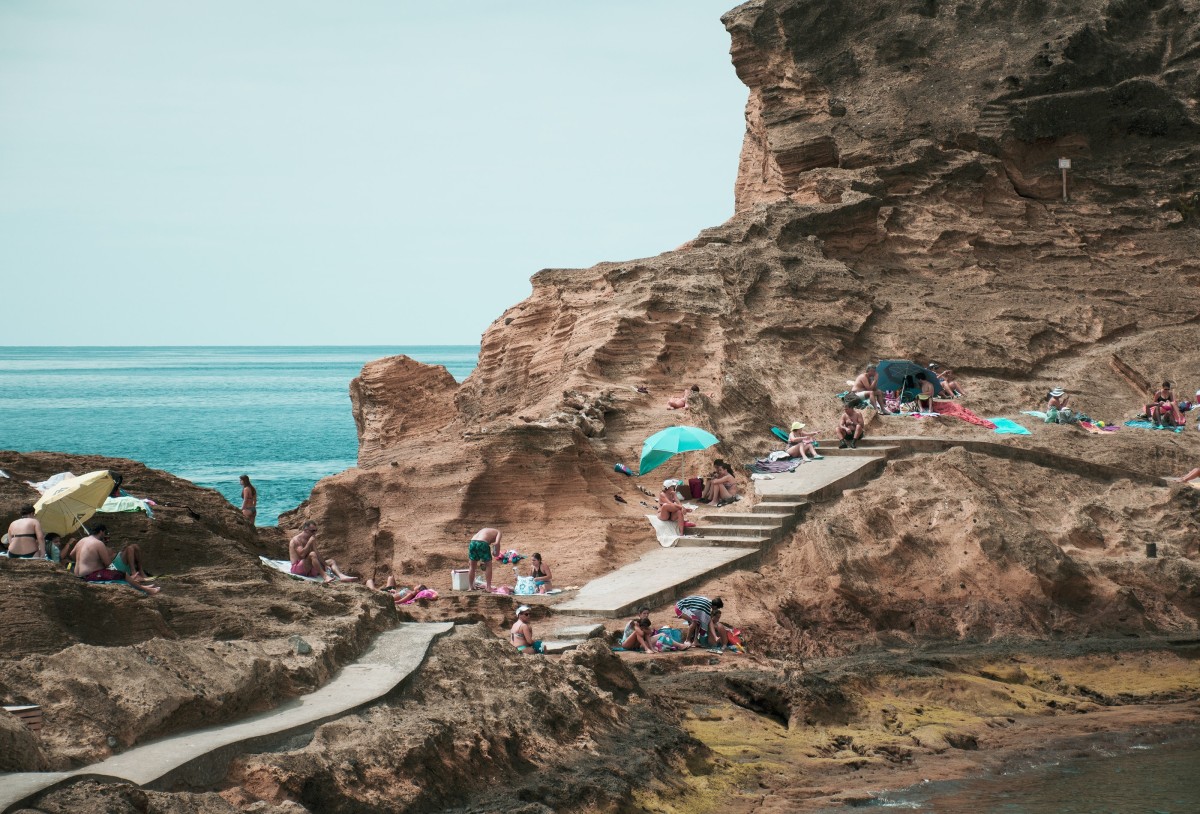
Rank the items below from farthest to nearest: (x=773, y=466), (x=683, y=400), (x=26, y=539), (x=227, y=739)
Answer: (x=683, y=400) < (x=773, y=466) < (x=26, y=539) < (x=227, y=739)

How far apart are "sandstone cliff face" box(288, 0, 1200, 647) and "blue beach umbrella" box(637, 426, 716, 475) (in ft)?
2.34

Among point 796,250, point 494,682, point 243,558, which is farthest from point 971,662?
point 796,250

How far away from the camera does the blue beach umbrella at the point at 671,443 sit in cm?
2067

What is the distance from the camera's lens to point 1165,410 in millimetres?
24750

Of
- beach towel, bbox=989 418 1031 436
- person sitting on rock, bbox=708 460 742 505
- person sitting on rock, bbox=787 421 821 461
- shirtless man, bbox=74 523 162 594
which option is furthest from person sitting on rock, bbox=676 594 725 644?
beach towel, bbox=989 418 1031 436

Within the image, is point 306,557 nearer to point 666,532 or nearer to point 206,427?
point 666,532

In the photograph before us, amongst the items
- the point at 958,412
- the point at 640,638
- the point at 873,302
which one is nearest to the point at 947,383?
the point at 958,412

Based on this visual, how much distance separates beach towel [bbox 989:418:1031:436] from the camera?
2333 centimetres

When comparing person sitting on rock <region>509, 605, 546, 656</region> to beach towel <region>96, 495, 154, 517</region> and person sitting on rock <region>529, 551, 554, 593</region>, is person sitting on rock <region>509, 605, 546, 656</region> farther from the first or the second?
beach towel <region>96, 495, 154, 517</region>

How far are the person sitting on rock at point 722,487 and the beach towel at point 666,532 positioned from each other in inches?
43.6

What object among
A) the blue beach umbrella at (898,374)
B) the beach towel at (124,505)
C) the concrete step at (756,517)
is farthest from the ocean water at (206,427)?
the blue beach umbrella at (898,374)

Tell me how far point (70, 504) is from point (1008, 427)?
1543 centimetres

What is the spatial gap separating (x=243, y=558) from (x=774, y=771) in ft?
18.9

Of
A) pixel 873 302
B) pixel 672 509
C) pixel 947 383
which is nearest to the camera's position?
pixel 672 509
